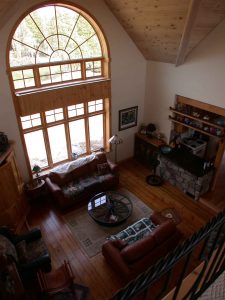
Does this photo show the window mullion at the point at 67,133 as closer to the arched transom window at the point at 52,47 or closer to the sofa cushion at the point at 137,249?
the arched transom window at the point at 52,47

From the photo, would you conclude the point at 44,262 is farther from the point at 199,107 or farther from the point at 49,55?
the point at 199,107

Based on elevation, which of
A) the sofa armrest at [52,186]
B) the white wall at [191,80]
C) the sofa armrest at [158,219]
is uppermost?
the white wall at [191,80]

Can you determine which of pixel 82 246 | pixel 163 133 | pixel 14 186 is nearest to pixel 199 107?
pixel 163 133

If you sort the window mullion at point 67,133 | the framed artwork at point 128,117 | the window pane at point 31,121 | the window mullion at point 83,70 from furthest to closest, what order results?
the framed artwork at point 128,117
the window mullion at point 67,133
the window mullion at point 83,70
the window pane at point 31,121

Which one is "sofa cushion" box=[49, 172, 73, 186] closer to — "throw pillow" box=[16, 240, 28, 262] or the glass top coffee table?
the glass top coffee table

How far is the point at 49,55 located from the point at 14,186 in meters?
3.35

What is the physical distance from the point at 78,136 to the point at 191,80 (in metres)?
3.73

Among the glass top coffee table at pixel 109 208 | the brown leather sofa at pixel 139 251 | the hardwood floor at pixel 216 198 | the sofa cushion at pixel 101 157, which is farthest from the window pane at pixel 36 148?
the hardwood floor at pixel 216 198

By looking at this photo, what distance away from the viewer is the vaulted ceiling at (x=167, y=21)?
4484 mm

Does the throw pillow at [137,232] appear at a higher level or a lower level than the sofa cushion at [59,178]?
lower

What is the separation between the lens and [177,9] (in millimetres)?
4531

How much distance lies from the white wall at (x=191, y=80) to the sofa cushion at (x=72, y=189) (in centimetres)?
339

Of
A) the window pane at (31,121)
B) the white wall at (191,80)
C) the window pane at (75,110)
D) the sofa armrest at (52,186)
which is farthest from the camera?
the window pane at (75,110)

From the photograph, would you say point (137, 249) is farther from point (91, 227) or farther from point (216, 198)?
point (216, 198)
